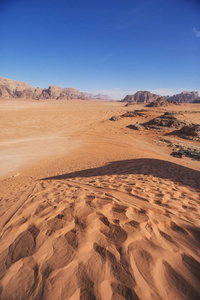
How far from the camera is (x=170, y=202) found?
2654mm

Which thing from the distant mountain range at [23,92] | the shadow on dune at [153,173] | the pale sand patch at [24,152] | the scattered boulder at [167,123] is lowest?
the pale sand patch at [24,152]

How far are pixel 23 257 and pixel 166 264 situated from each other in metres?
1.55

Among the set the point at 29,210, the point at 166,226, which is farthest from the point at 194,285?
the point at 29,210

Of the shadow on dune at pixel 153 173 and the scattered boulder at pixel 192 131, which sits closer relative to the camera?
the shadow on dune at pixel 153 173

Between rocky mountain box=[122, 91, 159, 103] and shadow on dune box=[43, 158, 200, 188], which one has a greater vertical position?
rocky mountain box=[122, 91, 159, 103]

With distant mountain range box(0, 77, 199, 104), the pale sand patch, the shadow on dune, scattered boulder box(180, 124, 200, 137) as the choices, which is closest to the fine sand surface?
the shadow on dune

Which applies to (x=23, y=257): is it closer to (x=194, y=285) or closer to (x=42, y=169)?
(x=194, y=285)

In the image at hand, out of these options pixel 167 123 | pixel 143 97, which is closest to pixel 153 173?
pixel 167 123

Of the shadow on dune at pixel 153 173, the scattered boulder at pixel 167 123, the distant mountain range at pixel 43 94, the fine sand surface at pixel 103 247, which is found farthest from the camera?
the distant mountain range at pixel 43 94

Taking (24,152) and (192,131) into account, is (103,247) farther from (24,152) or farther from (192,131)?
(192,131)

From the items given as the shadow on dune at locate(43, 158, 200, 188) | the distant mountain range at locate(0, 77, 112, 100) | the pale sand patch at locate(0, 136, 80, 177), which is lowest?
the pale sand patch at locate(0, 136, 80, 177)

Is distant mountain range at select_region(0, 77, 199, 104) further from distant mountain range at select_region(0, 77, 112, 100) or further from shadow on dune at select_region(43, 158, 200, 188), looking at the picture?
shadow on dune at select_region(43, 158, 200, 188)

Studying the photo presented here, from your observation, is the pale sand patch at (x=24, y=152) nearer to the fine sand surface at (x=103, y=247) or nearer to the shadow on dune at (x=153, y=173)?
the shadow on dune at (x=153, y=173)

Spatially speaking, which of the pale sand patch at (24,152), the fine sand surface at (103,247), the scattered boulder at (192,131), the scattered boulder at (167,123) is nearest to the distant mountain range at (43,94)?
the scattered boulder at (167,123)
